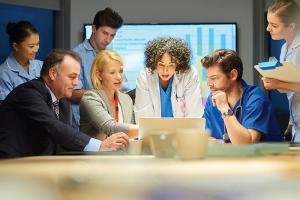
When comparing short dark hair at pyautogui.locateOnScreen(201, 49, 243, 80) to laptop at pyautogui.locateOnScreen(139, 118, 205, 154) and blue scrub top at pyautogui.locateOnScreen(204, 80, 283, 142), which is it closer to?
blue scrub top at pyautogui.locateOnScreen(204, 80, 283, 142)

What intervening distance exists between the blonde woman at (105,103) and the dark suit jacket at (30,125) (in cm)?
26

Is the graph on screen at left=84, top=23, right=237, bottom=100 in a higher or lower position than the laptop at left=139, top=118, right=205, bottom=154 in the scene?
higher

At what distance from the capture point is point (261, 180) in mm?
870

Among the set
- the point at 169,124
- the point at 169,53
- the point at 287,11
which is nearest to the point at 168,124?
the point at 169,124

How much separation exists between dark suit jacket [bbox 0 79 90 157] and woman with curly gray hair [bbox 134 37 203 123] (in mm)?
603

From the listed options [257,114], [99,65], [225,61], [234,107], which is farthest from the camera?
[99,65]

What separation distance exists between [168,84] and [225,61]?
0.52 meters

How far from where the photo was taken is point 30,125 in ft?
10.2

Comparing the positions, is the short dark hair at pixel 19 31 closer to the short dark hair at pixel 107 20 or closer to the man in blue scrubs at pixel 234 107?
the short dark hair at pixel 107 20

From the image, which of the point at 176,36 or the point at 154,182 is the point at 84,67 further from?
the point at 154,182

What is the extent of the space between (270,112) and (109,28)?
1607mm

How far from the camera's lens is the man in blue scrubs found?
2939 millimetres

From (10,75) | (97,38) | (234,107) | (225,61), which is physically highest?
(97,38)

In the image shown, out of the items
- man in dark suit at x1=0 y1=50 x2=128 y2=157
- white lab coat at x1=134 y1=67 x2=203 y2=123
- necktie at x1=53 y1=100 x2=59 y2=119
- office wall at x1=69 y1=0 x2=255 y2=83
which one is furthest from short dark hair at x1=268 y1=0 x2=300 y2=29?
office wall at x1=69 y1=0 x2=255 y2=83
